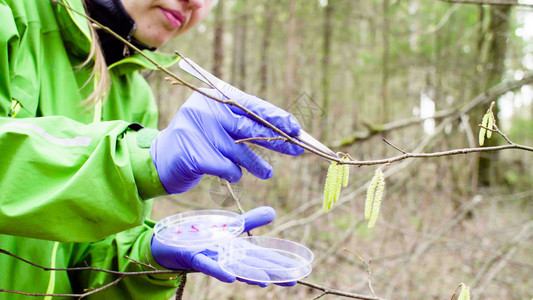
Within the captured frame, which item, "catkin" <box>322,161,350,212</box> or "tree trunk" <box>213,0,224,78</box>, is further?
"tree trunk" <box>213,0,224,78</box>

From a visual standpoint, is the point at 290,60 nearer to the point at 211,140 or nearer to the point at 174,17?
the point at 174,17

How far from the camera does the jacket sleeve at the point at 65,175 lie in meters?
1.06

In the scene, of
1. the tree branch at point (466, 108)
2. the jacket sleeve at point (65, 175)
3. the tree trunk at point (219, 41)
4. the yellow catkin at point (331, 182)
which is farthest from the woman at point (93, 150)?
the tree trunk at point (219, 41)

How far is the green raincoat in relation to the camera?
108 centimetres

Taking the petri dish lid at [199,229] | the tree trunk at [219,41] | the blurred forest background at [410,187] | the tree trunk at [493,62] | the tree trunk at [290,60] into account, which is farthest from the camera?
the tree trunk at [219,41]

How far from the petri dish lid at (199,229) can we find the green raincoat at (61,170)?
14 cm

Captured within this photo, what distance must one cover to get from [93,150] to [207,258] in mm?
625

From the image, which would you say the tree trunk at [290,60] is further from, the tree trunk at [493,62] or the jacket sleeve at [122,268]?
the jacket sleeve at [122,268]

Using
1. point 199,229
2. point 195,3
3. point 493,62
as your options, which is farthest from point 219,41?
point 199,229

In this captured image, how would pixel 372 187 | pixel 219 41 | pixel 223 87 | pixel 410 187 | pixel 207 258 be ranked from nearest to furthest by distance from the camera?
pixel 372 187 < pixel 223 87 < pixel 207 258 < pixel 410 187 < pixel 219 41

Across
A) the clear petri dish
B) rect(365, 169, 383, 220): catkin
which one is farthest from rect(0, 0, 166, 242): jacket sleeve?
rect(365, 169, 383, 220): catkin

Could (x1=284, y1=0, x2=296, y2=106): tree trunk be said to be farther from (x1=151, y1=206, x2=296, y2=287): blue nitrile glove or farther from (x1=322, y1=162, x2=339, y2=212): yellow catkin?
(x1=322, y1=162, x2=339, y2=212): yellow catkin

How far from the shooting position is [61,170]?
44.2 inches

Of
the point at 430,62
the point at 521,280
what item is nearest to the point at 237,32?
the point at 430,62
